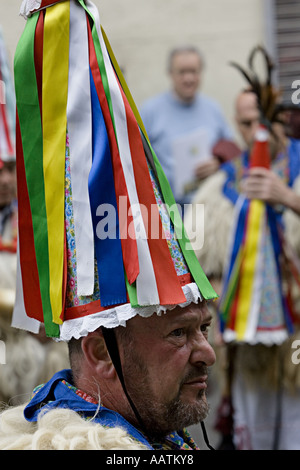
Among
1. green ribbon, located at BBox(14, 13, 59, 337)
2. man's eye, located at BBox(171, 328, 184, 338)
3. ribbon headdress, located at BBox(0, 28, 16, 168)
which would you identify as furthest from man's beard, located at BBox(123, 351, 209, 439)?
ribbon headdress, located at BBox(0, 28, 16, 168)

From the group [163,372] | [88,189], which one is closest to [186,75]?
[88,189]

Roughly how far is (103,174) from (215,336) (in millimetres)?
2789

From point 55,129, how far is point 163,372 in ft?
2.16

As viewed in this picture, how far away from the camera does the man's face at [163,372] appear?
2.15 m

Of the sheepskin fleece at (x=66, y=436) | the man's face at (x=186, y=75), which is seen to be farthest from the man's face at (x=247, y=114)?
the sheepskin fleece at (x=66, y=436)

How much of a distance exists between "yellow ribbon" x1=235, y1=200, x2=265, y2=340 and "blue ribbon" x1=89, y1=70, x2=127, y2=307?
8.21 ft

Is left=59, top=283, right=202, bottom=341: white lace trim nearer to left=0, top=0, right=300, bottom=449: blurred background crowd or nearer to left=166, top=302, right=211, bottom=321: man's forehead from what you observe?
left=166, top=302, right=211, bottom=321: man's forehead

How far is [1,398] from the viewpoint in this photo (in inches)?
155

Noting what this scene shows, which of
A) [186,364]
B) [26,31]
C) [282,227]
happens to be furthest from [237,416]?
[26,31]

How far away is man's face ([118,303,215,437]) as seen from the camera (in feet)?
7.06

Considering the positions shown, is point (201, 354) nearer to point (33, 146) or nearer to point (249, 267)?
point (33, 146)

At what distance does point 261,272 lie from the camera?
4.59 meters

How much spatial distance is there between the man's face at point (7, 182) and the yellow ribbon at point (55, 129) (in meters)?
2.14

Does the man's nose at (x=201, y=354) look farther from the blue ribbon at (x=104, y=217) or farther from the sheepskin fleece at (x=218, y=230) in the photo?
the sheepskin fleece at (x=218, y=230)
